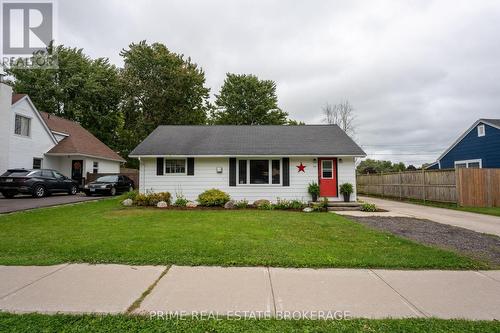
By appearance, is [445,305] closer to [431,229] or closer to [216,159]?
[431,229]

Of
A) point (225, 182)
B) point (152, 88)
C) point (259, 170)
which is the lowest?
point (225, 182)

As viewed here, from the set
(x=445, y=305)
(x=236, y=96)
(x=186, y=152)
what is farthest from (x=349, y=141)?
(x=236, y=96)

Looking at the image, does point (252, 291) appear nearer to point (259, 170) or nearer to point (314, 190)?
point (314, 190)

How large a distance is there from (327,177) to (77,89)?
94.7 feet

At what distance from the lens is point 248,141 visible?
1475 cm

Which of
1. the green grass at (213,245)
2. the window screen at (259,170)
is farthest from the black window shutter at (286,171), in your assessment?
the green grass at (213,245)

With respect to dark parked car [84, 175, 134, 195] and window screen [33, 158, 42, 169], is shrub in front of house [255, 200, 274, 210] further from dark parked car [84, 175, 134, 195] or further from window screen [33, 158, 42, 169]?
window screen [33, 158, 42, 169]

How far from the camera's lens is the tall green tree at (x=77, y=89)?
2747 centimetres

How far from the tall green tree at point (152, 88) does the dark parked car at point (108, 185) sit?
9891mm

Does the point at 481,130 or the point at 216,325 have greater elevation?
the point at 481,130

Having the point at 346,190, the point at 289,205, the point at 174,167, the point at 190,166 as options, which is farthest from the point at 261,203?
the point at 174,167

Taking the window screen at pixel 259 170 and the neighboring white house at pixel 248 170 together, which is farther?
the window screen at pixel 259 170

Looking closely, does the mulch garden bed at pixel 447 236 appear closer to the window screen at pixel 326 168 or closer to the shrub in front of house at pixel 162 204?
the window screen at pixel 326 168

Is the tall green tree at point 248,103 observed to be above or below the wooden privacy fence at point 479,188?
above
